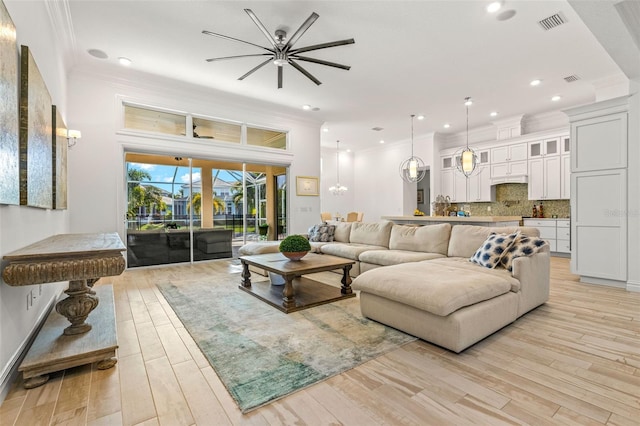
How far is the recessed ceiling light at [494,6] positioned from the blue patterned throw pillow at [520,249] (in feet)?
7.94

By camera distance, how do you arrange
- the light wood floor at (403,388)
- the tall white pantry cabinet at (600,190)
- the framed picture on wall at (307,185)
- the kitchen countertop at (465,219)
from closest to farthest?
the light wood floor at (403,388) → the tall white pantry cabinet at (600,190) → the kitchen countertop at (465,219) → the framed picture on wall at (307,185)

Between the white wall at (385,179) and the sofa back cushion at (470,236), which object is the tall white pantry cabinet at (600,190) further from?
the white wall at (385,179)

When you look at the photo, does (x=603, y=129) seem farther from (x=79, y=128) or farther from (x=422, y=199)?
(x=79, y=128)

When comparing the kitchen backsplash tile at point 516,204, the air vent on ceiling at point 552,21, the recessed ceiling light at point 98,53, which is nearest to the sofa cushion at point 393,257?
the air vent on ceiling at point 552,21

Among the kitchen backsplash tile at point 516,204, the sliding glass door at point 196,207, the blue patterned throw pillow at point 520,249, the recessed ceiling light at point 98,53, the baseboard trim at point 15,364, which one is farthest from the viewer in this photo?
the kitchen backsplash tile at point 516,204

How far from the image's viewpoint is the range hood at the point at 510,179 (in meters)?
7.08

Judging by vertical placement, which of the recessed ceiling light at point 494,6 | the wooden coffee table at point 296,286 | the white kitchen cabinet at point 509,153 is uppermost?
the recessed ceiling light at point 494,6

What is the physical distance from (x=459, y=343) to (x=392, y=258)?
193cm

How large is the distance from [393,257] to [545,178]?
5111 millimetres

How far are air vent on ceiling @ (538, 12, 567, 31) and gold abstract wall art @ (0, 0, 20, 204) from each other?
4763 millimetres

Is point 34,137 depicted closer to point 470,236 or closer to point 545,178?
point 470,236

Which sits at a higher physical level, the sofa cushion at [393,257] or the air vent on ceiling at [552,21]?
the air vent on ceiling at [552,21]

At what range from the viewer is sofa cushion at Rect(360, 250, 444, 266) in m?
3.91

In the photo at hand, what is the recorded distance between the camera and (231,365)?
79.0 inches
